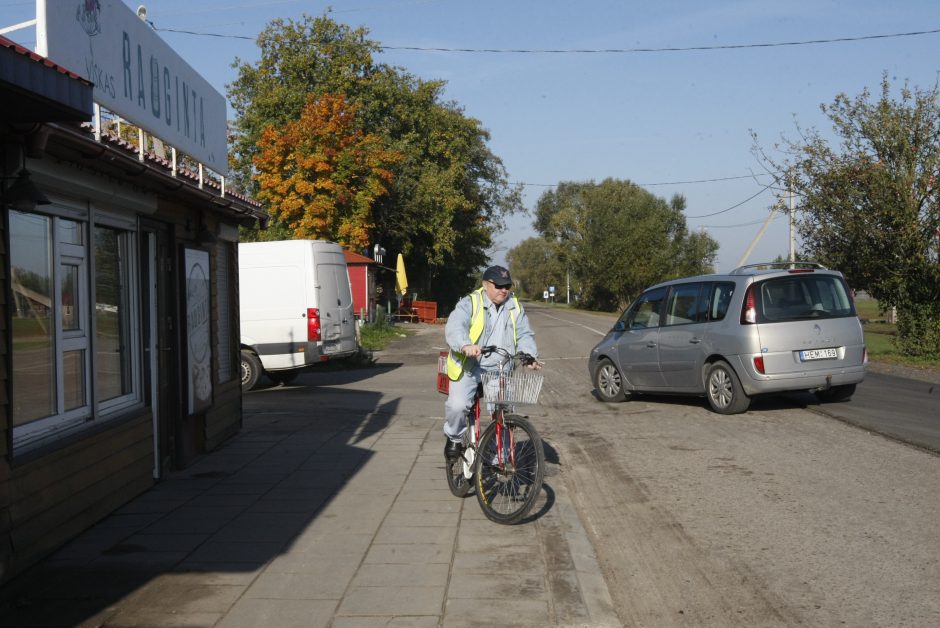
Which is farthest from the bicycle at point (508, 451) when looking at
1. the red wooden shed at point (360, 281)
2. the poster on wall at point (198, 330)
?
the red wooden shed at point (360, 281)

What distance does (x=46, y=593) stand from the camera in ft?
16.5

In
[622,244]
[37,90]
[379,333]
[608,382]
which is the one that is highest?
[622,244]

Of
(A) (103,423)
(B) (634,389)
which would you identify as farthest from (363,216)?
(A) (103,423)

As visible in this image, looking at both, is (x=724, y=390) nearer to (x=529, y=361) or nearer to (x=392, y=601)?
(x=529, y=361)

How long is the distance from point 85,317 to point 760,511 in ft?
16.9

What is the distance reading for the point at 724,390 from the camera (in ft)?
39.2

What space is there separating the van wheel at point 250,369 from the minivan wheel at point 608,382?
6297 millimetres

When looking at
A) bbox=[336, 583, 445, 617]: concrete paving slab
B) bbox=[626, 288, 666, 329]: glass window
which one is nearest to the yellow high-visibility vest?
bbox=[336, 583, 445, 617]: concrete paving slab

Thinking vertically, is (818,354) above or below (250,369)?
above

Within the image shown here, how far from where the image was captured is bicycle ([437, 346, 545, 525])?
633 cm

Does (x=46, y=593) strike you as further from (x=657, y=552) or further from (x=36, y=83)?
(x=657, y=552)

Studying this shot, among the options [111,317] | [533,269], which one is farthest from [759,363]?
[533,269]

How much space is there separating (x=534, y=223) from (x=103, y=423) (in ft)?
353

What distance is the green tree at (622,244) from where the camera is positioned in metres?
74.9
